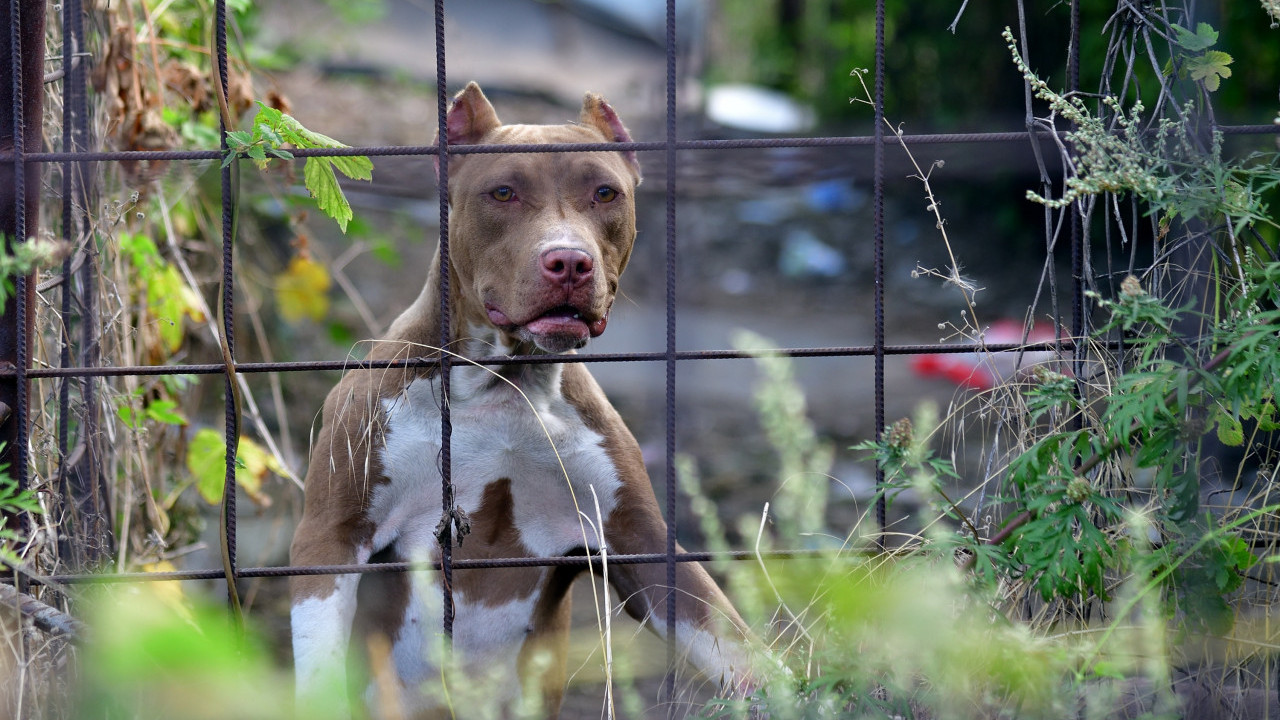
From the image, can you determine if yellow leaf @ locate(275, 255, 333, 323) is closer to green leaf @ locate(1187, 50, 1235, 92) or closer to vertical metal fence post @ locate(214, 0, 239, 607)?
vertical metal fence post @ locate(214, 0, 239, 607)

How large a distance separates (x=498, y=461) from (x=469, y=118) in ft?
2.79

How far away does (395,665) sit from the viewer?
289 cm

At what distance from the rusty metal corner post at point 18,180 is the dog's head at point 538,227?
90cm

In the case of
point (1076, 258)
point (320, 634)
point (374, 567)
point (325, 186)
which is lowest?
point (320, 634)

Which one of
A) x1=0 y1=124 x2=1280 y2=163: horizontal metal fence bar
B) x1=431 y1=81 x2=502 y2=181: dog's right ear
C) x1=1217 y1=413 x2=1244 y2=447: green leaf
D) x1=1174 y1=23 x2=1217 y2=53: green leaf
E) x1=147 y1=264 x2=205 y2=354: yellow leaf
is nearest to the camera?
x1=1217 y1=413 x2=1244 y2=447: green leaf

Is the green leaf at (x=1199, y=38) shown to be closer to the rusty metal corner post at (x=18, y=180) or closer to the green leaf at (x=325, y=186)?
the green leaf at (x=325, y=186)

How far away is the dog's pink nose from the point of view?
2.48 metres

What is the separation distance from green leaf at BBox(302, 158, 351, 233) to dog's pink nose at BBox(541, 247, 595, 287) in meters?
0.43

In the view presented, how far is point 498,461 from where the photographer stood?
279 cm

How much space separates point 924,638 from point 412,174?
11.4 feet

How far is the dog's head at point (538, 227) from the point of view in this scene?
2514mm

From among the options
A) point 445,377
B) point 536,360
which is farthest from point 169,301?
point 536,360

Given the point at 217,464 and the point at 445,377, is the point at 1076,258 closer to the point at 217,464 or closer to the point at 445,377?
the point at 445,377

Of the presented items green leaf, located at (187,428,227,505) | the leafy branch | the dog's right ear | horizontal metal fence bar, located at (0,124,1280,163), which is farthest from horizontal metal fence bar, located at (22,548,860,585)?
green leaf, located at (187,428,227,505)
